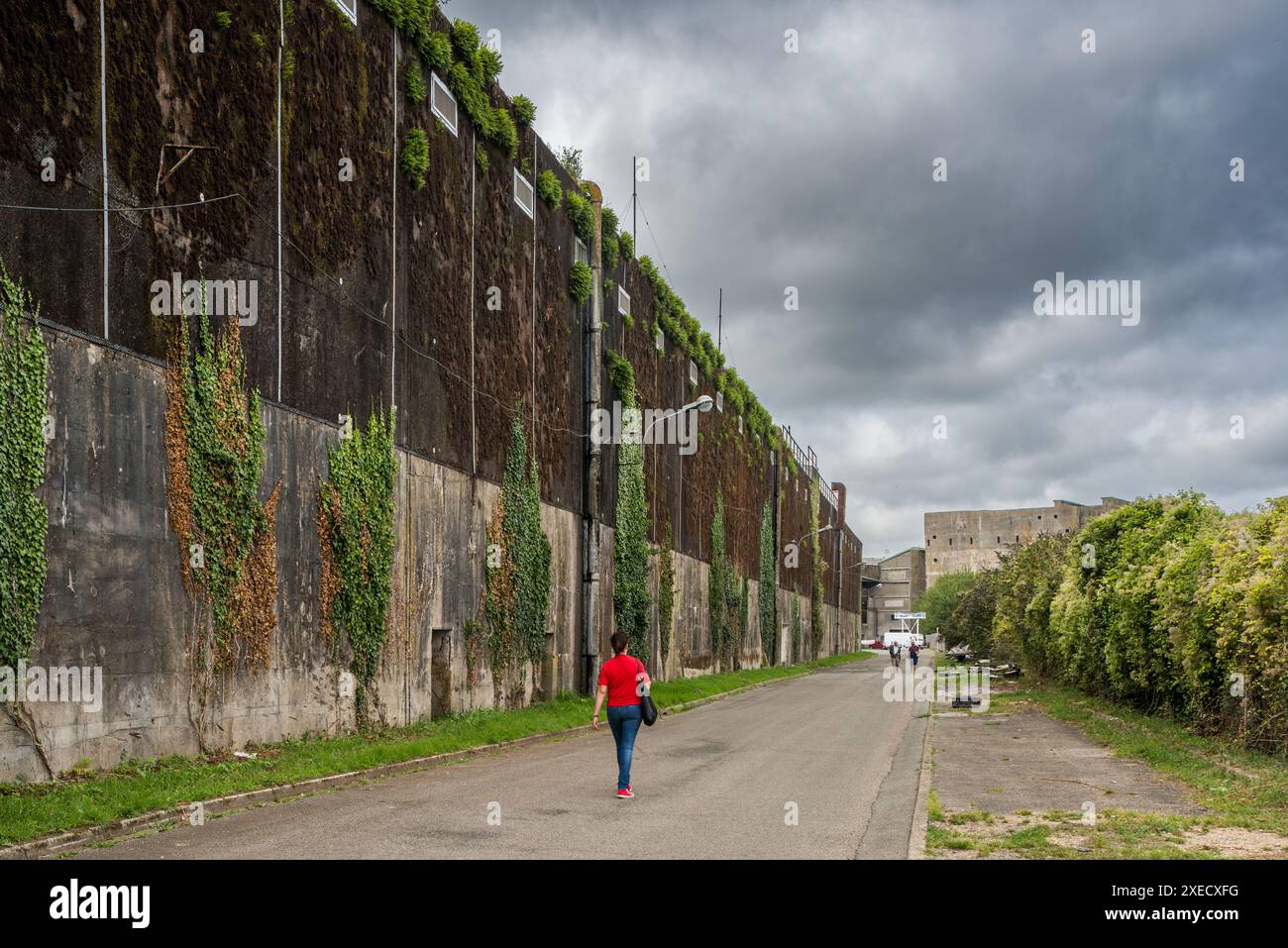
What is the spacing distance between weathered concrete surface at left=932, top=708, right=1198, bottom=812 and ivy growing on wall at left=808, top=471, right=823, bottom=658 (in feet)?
178

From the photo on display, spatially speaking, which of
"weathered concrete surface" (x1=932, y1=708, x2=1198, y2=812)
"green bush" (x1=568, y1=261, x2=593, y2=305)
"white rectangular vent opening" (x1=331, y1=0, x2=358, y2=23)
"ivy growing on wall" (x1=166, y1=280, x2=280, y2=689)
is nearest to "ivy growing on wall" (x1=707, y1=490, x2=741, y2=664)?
"green bush" (x1=568, y1=261, x2=593, y2=305)

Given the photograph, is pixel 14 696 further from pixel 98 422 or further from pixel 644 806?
pixel 644 806

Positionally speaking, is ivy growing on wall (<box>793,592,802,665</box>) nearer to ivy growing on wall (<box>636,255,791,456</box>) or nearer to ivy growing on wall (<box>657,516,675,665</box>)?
ivy growing on wall (<box>636,255,791,456</box>)

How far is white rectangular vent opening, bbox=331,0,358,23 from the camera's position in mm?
Result: 18562

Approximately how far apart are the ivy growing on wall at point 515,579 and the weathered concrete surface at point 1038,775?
28.1ft

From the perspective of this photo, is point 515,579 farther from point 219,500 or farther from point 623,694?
point 623,694

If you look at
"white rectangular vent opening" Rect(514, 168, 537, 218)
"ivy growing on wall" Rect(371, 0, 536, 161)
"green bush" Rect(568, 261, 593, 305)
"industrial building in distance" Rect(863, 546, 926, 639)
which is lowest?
"industrial building in distance" Rect(863, 546, 926, 639)

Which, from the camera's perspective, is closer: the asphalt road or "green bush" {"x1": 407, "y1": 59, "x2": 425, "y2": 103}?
the asphalt road

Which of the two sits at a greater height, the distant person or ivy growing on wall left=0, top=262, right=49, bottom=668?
ivy growing on wall left=0, top=262, right=49, bottom=668

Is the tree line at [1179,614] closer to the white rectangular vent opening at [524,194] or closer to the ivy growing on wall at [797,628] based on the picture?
the white rectangular vent opening at [524,194]

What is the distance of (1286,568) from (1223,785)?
270 cm

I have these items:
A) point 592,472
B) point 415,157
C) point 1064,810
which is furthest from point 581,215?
point 1064,810

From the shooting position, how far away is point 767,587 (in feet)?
195
